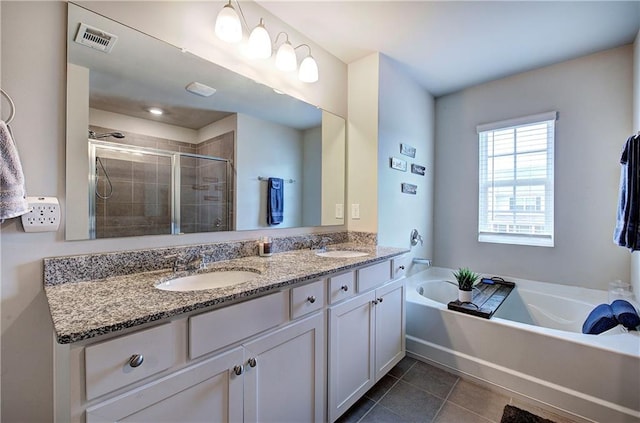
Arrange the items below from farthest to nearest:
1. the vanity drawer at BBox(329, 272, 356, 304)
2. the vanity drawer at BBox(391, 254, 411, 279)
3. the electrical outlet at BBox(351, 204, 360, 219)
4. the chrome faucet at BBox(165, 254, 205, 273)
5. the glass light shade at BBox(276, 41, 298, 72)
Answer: the electrical outlet at BBox(351, 204, 360, 219) < the vanity drawer at BBox(391, 254, 411, 279) < the glass light shade at BBox(276, 41, 298, 72) < the vanity drawer at BBox(329, 272, 356, 304) < the chrome faucet at BBox(165, 254, 205, 273)

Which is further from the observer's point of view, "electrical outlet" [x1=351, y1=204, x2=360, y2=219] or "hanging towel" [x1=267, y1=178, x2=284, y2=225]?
"electrical outlet" [x1=351, y1=204, x2=360, y2=219]

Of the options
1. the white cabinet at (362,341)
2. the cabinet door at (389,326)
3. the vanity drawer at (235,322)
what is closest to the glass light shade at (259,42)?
the vanity drawer at (235,322)

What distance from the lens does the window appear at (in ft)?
8.15

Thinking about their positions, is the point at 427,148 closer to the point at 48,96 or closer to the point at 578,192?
the point at 578,192

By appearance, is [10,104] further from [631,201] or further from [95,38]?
[631,201]

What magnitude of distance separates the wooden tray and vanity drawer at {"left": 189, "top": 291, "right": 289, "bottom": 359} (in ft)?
4.92

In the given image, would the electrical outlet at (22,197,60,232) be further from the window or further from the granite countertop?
the window

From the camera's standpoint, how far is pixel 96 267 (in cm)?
108

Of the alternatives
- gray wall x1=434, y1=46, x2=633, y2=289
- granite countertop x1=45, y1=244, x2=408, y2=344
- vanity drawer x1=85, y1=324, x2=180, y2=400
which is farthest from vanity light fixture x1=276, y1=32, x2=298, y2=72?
gray wall x1=434, y1=46, x2=633, y2=289

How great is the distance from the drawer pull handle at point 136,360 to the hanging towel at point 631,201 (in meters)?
2.38

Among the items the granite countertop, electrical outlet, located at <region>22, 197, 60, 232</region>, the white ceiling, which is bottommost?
the granite countertop

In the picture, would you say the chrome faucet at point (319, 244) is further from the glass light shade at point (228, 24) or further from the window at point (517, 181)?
the window at point (517, 181)

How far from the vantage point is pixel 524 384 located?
67.1 inches

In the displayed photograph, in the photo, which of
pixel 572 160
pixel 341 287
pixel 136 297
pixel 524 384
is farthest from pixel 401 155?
pixel 136 297
